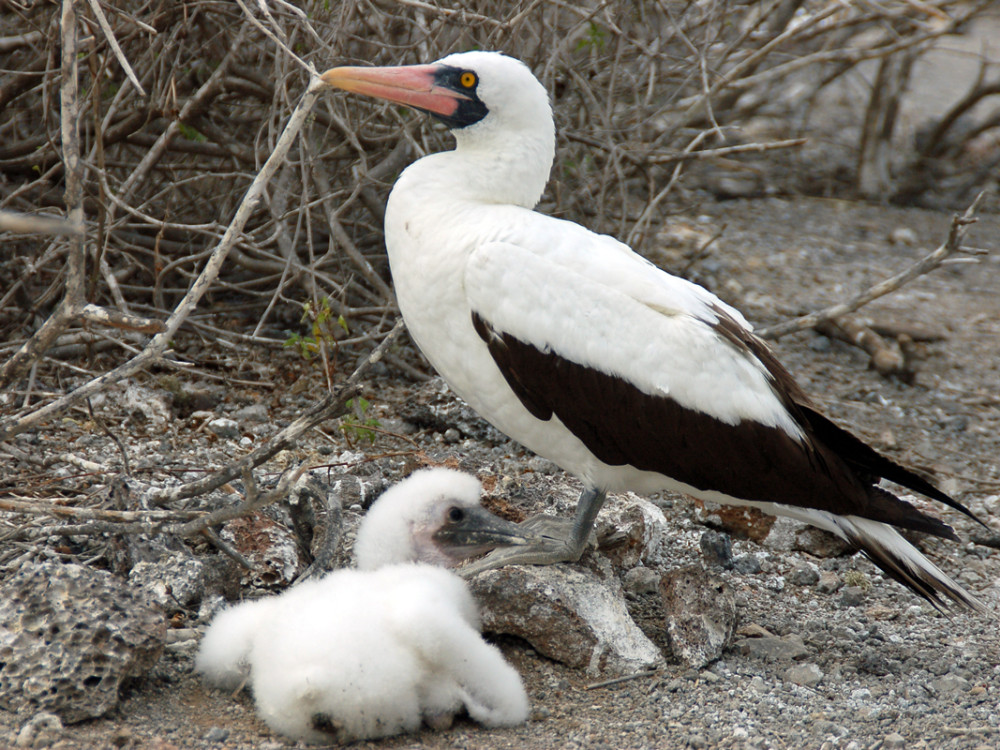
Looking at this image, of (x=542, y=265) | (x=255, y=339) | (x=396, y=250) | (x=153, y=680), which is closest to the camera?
(x=153, y=680)

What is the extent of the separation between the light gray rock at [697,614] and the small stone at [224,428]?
1.84 m

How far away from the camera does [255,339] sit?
4.07 m

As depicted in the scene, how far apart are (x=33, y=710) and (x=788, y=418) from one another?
1.96m

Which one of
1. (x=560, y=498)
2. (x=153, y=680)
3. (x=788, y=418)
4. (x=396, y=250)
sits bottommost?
(x=153, y=680)

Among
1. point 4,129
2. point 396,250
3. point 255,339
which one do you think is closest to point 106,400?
point 255,339

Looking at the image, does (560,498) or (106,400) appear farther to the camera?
(106,400)

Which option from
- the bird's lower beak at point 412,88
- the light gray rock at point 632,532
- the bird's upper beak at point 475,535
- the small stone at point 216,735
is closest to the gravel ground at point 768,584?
the small stone at point 216,735

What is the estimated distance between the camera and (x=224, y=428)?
3.99m

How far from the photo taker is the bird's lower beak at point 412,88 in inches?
115

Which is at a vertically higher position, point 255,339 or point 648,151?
point 648,151

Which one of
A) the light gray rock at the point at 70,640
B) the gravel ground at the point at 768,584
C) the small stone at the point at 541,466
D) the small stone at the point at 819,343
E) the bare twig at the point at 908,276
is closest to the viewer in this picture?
the light gray rock at the point at 70,640

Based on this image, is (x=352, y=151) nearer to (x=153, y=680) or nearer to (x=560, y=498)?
(x=560, y=498)

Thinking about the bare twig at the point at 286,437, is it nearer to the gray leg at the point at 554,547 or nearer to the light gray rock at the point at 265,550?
the light gray rock at the point at 265,550

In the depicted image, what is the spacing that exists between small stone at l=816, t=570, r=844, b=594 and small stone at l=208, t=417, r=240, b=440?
2152 millimetres
